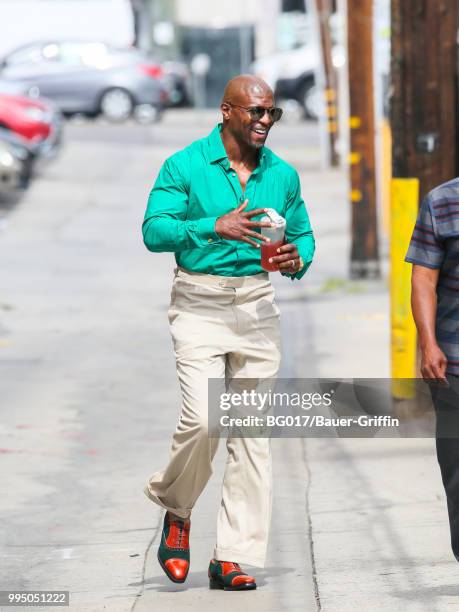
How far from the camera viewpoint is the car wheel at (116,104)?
32.9 meters

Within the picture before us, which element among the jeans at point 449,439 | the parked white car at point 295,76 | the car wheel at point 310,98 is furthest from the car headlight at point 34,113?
the jeans at point 449,439

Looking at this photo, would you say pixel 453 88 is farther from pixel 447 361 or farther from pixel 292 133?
pixel 292 133

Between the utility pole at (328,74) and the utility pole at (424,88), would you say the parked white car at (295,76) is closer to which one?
the utility pole at (328,74)

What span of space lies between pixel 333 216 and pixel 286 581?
14.7 m

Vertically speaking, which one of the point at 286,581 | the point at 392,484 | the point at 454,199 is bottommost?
the point at 392,484

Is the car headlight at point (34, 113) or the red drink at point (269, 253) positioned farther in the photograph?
the car headlight at point (34, 113)

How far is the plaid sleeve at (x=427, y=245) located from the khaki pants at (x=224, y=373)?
0.64 metres

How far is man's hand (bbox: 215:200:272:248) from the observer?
523 centimetres

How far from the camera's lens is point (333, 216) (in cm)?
2034

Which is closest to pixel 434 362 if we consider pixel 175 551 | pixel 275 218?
pixel 275 218

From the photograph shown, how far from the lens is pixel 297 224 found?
5680 mm

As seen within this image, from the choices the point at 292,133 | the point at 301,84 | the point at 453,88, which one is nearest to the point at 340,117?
the point at 292,133

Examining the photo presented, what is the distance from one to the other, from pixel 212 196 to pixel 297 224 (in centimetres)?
37

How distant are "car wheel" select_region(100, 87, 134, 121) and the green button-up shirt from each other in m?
27.6
